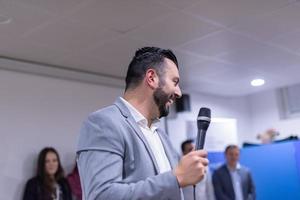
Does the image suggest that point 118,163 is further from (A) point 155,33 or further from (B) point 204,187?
(B) point 204,187

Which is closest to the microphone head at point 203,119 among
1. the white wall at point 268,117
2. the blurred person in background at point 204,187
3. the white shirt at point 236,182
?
the blurred person in background at point 204,187

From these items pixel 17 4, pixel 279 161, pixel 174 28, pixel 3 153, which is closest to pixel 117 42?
pixel 174 28

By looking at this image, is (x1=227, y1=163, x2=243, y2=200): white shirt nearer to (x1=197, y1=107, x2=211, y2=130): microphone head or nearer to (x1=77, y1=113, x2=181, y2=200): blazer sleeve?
(x1=197, y1=107, x2=211, y2=130): microphone head

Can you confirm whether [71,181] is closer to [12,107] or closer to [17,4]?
[12,107]

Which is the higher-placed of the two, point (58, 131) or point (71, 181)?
point (58, 131)

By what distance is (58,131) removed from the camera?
4297 mm

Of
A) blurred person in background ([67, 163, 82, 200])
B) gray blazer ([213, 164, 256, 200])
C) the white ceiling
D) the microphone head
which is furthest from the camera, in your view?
gray blazer ([213, 164, 256, 200])

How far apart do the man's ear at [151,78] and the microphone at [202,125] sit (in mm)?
185

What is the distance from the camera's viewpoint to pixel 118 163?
1.04 meters

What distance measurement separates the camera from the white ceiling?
287cm

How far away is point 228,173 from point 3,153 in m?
2.69

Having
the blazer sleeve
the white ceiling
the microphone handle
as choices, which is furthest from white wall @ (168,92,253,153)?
the blazer sleeve

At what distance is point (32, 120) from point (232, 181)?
255 cm

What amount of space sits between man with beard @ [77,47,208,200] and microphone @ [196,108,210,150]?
4.4 inches
